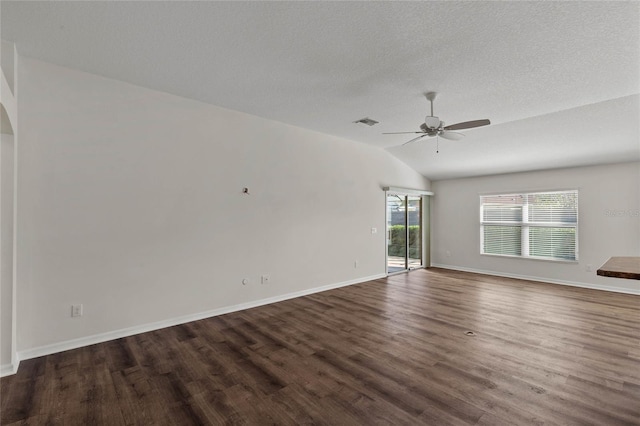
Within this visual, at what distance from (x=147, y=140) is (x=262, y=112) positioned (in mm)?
1602

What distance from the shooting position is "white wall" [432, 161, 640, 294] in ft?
17.0

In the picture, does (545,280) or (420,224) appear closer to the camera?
(545,280)

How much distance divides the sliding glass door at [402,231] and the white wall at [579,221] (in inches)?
35.3

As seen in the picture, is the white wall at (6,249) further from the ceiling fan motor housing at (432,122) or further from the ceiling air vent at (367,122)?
the ceiling fan motor housing at (432,122)

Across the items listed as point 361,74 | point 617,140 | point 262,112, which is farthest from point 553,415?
point 617,140

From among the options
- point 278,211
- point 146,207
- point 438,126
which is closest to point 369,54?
point 438,126

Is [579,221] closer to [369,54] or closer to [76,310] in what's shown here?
[369,54]

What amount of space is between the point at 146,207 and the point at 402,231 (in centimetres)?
552

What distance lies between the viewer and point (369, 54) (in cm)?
272

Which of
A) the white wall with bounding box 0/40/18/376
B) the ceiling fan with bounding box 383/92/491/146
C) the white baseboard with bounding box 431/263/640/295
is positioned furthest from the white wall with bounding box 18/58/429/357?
the white baseboard with bounding box 431/263/640/295

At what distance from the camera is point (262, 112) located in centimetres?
429

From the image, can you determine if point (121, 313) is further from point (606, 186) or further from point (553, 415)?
point (606, 186)

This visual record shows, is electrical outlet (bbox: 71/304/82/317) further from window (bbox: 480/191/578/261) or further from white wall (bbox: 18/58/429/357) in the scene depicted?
window (bbox: 480/191/578/261)

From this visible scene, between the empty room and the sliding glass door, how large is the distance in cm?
167
